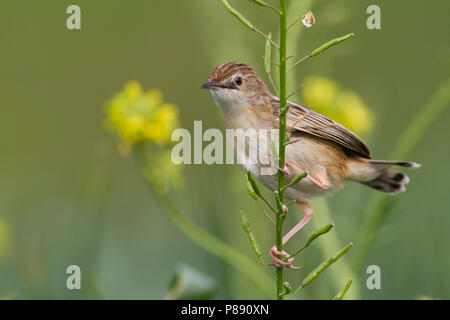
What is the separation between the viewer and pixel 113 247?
Answer: 219 inches

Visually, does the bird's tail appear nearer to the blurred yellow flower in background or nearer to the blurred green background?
the blurred green background

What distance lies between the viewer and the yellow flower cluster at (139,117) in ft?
14.4

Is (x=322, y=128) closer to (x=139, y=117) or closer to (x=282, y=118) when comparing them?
(x=139, y=117)

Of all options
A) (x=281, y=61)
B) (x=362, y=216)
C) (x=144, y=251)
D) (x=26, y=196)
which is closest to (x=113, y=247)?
(x=144, y=251)

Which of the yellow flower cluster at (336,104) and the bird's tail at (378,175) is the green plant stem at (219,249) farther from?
the yellow flower cluster at (336,104)

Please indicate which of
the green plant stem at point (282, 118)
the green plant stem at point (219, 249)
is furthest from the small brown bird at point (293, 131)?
the green plant stem at point (282, 118)

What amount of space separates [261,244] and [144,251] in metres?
1.30

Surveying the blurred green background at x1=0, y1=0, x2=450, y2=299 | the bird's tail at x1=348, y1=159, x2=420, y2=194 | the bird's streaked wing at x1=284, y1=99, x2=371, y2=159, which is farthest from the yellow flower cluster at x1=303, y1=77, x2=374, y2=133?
the bird's streaked wing at x1=284, y1=99, x2=371, y2=159

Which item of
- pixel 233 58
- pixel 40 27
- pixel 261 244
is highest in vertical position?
pixel 40 27

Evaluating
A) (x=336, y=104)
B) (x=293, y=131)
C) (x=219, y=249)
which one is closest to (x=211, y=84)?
(x=293, y=131)

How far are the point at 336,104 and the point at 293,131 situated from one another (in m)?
1.08

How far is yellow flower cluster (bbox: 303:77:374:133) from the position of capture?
16.4 feet

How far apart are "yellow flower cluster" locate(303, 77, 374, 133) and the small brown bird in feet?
2.47

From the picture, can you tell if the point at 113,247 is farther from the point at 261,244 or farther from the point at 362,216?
the point at 362,216
